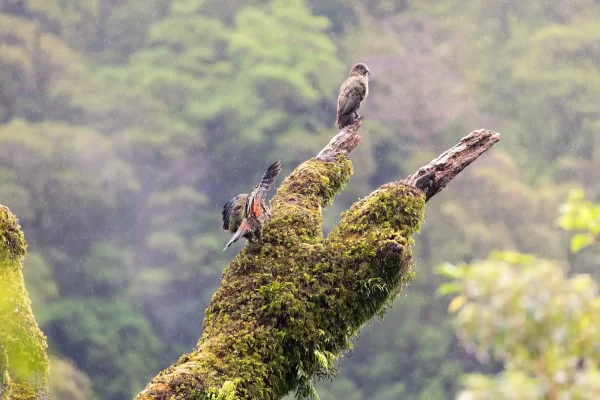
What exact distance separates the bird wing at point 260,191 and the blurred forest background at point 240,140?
13946 mm

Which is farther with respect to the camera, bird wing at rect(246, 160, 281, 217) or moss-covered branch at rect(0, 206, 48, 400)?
bird wing at rect(246, 160, 281, 217)

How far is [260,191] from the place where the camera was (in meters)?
3.39

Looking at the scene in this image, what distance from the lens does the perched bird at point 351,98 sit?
570 cm

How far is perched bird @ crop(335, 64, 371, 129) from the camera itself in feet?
18.7

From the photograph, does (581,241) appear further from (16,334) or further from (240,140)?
(240,140)

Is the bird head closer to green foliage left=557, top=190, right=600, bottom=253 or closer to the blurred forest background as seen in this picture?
green foliage left=557, top=190, right=600, bottom=253

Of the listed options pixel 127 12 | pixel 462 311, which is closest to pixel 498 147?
pixel 127 12

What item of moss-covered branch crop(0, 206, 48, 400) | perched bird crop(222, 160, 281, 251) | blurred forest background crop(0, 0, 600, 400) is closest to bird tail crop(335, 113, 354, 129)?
perched bird crop(222, 160, 281, 251)

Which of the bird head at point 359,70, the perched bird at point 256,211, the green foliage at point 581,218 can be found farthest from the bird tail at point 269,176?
the bird head at point 359,70

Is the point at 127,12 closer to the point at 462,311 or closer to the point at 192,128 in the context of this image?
the point at 192,128

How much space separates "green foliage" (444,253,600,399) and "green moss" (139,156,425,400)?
1.45 metres

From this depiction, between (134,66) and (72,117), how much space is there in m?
3.05

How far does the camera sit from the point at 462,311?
1.28m

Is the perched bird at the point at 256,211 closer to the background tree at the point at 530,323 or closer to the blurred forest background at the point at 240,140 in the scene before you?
the background tree at the point at 530,323
